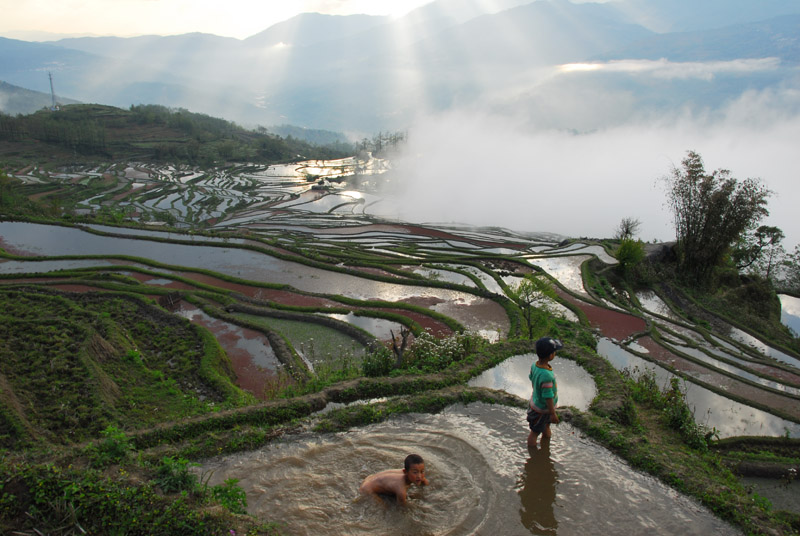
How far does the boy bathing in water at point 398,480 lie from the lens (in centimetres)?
571

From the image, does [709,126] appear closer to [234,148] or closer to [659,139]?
[659,139]

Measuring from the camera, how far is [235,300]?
770 inches

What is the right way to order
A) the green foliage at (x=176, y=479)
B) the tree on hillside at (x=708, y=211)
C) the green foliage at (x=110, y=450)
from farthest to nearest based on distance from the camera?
1. the tree on hillside at (x=708, y=211)
2. the green foliage at (x=110, y=450)
3. the green foliage at (x=176, y=479)

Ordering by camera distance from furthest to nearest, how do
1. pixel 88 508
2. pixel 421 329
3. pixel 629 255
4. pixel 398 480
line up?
1. pixel 629 255
2. pixel 421 329
3. pixel 398 480
4. pixel 88 508

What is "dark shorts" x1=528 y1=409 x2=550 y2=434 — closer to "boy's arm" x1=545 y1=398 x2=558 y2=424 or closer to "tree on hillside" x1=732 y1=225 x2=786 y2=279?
"boy's arm" x1=545 y1=398 x2=558 y2=424

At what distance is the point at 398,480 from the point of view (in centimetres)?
581

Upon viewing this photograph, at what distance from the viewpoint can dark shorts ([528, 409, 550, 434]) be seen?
7004mm

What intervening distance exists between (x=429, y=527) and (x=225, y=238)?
29304mm

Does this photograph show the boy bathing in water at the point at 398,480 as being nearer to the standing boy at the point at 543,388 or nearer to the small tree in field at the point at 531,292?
the standing boy at the point at 543,388

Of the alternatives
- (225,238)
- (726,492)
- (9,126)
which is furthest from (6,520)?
(9,126)

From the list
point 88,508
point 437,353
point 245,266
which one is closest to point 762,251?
point 437,353

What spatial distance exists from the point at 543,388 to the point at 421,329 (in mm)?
10329

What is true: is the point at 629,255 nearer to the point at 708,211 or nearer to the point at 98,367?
the point at 708,211

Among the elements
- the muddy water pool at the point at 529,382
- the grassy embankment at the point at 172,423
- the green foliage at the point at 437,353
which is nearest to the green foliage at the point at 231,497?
the grassy embankment at the point at 172,423
